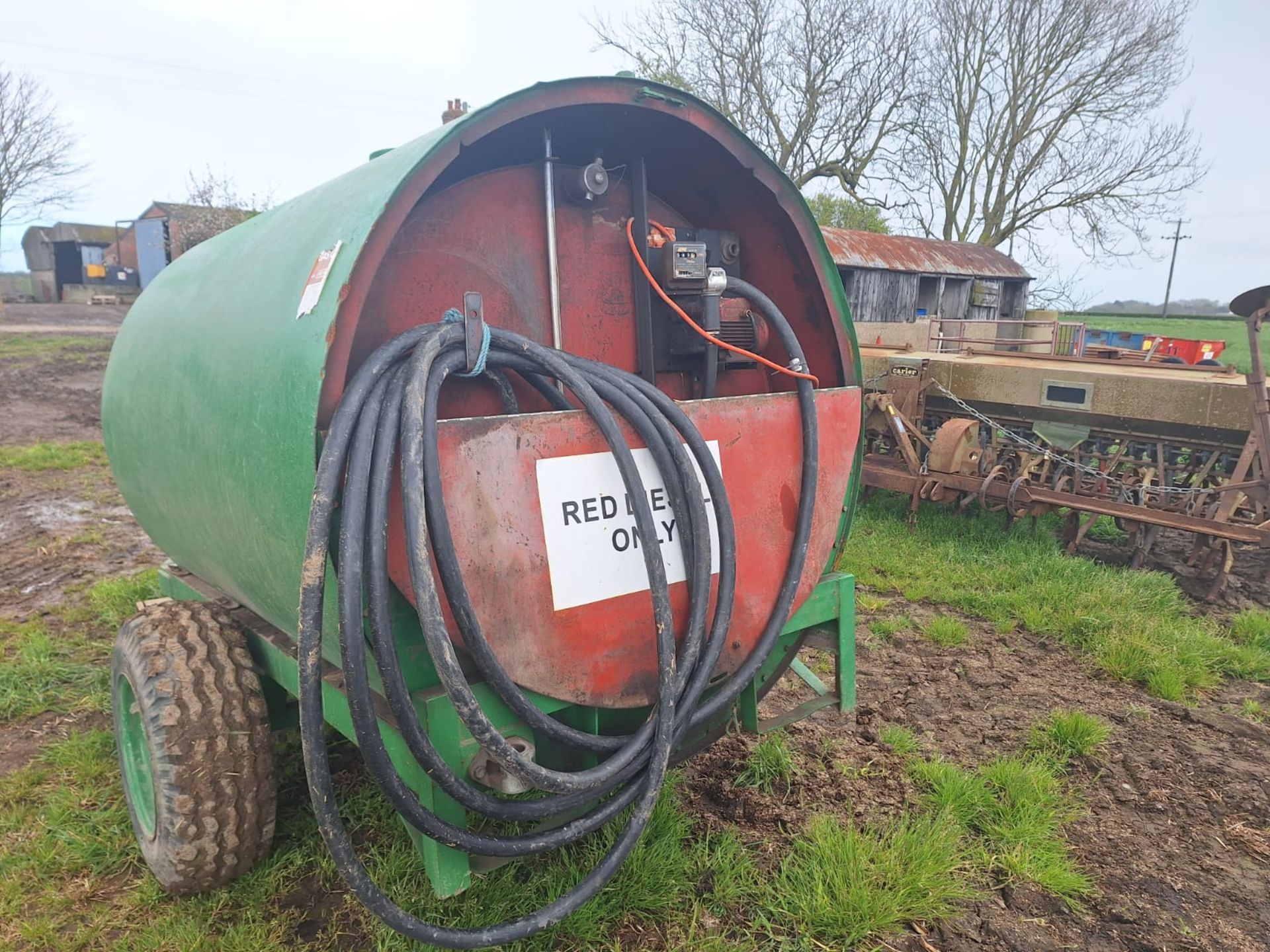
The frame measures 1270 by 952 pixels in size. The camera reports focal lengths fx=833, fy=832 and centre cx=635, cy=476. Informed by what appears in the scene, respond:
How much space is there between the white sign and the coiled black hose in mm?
61

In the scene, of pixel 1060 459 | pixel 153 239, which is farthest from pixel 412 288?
pixel 153 239

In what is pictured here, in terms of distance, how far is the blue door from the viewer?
34.6m

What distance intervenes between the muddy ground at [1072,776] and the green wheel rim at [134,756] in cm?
85

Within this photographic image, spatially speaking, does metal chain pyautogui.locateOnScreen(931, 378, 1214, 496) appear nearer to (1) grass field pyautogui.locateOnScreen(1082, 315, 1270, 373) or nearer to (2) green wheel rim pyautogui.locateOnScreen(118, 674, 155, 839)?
(2) green wheel rim pyautogui.locateOnScreen(118, 674, 155, 839)

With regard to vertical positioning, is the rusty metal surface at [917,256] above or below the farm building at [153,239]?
below

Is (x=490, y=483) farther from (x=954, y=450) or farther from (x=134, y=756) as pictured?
(x=954, y=450)

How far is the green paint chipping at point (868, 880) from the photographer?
7.58ft

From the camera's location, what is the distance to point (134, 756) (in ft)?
8.77

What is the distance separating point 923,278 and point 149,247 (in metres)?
32.5

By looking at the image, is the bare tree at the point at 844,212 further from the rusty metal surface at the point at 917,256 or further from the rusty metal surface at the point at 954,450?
the rusty metal surface at the point at 954,450

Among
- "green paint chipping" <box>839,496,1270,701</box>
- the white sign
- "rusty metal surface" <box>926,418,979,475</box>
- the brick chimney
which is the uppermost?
the brick chimney

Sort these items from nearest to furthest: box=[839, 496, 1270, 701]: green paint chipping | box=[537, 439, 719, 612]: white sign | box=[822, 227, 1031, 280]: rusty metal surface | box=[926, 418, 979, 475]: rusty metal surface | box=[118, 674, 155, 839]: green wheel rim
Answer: box=[537, 439, 719, 612]: white sign < box=[118, 674, 155, 839]: green wheel rim < box=[839, 496, 1270, 701]: green paint chipping < box=[926, 418, 979, 475]: rusty metal surface < box=[822, 227, 1031, 280]: rusty metal surface

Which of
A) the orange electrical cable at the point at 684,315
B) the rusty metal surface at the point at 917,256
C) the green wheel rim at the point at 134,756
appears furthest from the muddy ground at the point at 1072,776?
the rusty metal surface at the point at 917,256

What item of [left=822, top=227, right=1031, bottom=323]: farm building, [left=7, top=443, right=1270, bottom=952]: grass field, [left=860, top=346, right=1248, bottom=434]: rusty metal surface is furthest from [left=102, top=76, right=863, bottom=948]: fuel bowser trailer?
[left=822, top=227, right=1031, bottom=323]: farm building
